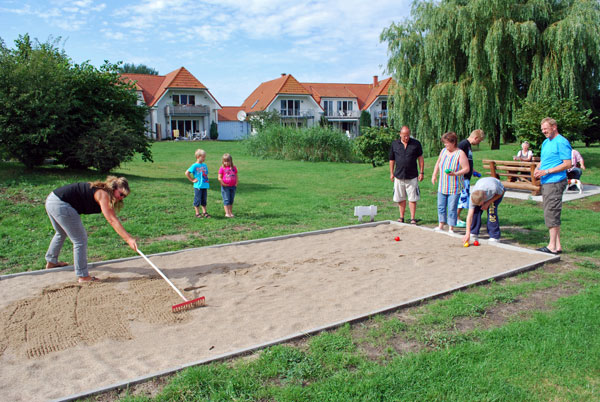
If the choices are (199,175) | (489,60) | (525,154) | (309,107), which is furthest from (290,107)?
(199,175)

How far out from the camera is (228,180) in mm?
9789

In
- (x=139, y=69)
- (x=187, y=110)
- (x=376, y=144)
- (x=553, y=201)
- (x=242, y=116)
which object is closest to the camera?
(x=553, y=201)

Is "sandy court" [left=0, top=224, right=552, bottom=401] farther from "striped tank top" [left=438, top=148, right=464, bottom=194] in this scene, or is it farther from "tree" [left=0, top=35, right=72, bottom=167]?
"tree" [left=0, top=35, right=72, bottom=167]

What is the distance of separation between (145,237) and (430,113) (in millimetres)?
15488

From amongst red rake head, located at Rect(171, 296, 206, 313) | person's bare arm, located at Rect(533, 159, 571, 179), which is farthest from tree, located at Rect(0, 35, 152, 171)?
person's bare arm, located at Rect(533, 159, 571, 179)

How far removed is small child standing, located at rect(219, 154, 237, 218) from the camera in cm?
979

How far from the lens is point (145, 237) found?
27.3ft

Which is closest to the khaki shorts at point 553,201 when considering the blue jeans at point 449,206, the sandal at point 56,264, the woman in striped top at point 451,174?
the woman in striped top at point 451,174

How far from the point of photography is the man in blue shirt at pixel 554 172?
6492 mm

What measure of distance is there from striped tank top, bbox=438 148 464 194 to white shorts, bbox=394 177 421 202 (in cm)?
102

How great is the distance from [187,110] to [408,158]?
4101cm

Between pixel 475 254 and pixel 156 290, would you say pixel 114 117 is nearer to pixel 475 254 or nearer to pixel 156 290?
pixel 156 290

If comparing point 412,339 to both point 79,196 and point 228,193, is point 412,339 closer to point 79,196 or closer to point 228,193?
point 79,196

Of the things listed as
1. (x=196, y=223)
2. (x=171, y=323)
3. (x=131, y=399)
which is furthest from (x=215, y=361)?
(x=196, y=223)
